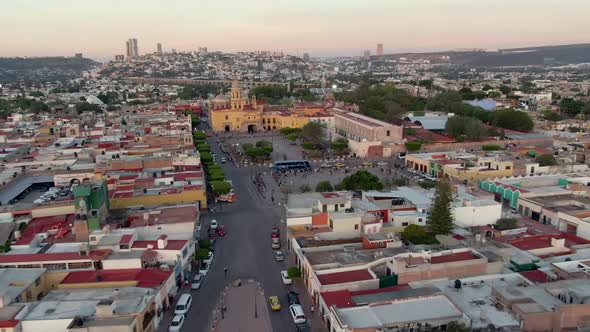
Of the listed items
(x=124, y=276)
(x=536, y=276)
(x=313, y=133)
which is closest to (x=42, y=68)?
(x=313, y=133)

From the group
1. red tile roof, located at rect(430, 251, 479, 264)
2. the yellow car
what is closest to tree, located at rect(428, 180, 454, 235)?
red tile roof, located at rect(430, 251, 479, 264)

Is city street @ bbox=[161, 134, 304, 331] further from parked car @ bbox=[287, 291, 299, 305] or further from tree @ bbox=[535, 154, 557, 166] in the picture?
tree @ bbox=[535, 154, 557, 166]

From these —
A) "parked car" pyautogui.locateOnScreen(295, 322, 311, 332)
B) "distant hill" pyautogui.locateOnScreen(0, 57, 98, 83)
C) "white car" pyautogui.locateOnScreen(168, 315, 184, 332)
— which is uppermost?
"distant hill" pyautogui.locateOnScreen(0, 57, 98, 83)

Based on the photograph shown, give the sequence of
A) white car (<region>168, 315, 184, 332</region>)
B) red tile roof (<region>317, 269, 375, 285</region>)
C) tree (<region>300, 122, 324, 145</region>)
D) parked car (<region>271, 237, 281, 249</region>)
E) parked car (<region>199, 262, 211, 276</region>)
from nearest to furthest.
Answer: white car (<region>168, 315, 184, 332</region>) → red tile roof (<region>317, 269, 375, 285</region>) → parked car (<region>199, 262, 211, 276</region>) → parked car (<region>271, 237, 281, 249</region>) → tree (<region>300, 122, 324, 145</region>)

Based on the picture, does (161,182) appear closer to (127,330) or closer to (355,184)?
(355,184)

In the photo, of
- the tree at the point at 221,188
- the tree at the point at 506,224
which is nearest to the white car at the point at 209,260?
the tree at the point at 221,188

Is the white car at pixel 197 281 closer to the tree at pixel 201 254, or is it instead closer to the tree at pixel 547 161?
the tree at pixel 201 254
